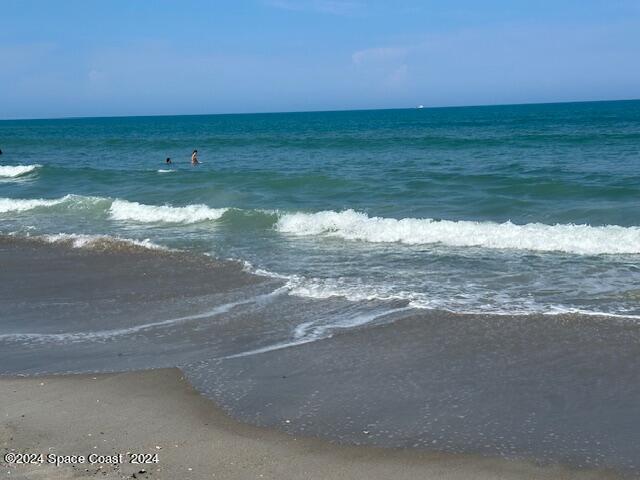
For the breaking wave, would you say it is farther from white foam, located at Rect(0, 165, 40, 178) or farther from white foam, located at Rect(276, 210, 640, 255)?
white foam, located at Rect(0, 165, 40, 178)

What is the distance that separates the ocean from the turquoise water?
0.26 ft

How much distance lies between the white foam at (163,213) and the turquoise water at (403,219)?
59mm

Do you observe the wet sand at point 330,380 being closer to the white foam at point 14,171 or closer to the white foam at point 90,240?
the white foam at point 90,240

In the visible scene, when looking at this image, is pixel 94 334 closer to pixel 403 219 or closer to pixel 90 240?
pixel 90 240

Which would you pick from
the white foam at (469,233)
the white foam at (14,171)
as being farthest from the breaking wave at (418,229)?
the white foam at (14,171)

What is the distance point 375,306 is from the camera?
10383mm

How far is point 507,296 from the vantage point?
35.2 ft

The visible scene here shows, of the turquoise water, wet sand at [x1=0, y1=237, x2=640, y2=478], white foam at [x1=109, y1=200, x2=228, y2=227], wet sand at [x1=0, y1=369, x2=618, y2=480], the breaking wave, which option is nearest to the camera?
wet sand at [x1=0, y1=369, x2=618, y2=480]

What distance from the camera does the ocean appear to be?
668 centimetres

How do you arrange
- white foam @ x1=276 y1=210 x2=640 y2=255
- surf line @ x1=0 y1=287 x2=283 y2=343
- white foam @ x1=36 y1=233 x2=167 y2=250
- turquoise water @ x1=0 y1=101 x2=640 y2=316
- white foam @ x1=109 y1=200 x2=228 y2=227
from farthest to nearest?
white foam @ x1=109 y1=200 x2=228 y2=227, white foam @ x1=36 y1=233 x2=167 y2=250, white foam @ x1=276 y1=210 x2=640 y2=255, turquoise water @ x1=0 y1=101 x2=640 y2=316, surf line @ x1=0 y1=287 x2=283 y2=343

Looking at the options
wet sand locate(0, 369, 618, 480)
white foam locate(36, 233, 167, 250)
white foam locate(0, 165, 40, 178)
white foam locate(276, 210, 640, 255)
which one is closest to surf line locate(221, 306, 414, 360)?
wet sand locate(0, 369, 618, 480)

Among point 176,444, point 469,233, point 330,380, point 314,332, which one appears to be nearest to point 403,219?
point 469,233

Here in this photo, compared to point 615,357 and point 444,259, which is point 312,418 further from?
point 444,259

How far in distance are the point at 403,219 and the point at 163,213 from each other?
7330mm
